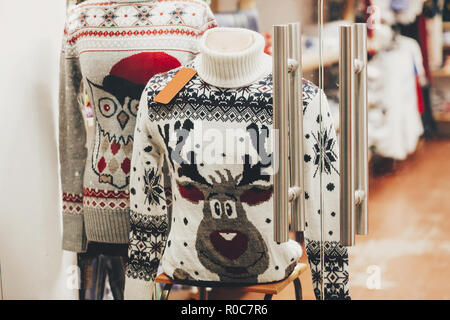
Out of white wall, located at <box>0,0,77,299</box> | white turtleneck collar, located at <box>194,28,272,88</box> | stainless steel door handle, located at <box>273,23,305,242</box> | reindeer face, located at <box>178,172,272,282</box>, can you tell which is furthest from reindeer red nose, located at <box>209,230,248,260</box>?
white wall, located at <box>0,0,77,299</box>

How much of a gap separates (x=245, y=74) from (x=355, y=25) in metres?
0.28

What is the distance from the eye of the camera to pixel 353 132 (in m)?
1.46

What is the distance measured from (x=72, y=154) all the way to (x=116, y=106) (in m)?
0.27

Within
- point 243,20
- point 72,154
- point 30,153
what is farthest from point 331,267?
point 30,153

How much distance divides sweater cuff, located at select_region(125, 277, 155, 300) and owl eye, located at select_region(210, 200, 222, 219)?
30 cm

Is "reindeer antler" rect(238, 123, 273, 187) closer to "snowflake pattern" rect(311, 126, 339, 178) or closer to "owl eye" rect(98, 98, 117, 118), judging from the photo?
"snowflake pattern" rect(311, 126, 339, 178)

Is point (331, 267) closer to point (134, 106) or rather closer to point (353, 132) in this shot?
point (353, 132)

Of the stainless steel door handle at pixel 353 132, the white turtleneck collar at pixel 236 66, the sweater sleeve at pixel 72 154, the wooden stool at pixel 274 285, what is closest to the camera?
the stainless steel door handle at pixel 353 132

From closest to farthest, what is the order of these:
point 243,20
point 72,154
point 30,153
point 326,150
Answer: point 326,150 < point 243,20 < point 72,154 < point 30,153

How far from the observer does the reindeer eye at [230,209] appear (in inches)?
63.5

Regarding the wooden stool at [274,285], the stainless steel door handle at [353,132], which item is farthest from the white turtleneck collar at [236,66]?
the wooden stool at [274,285]

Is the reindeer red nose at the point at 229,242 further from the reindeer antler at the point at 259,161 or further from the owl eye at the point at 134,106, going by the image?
the owl eye at the point at 134,106
